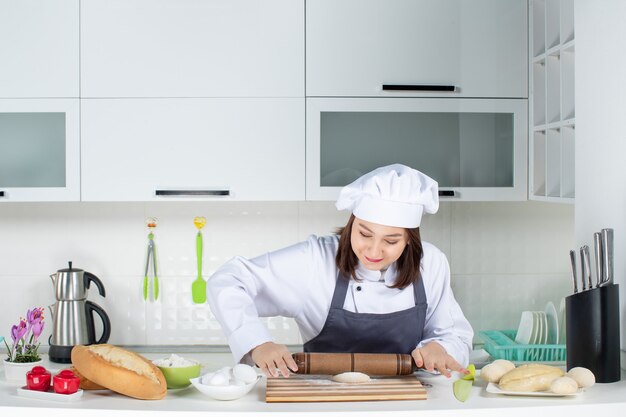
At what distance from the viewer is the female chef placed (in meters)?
1.92

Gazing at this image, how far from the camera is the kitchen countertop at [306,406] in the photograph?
1.46 m

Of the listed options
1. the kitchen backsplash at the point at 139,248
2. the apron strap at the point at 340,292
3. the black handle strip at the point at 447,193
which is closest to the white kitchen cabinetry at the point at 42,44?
the kitchen backsplash at the point at 139,248

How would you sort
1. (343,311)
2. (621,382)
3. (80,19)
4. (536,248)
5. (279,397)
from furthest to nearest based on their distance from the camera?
(536,248), (80,19), (343,311), (621,382), (279,397)

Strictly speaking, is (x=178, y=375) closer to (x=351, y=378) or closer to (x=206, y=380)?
(x=206, y=380)

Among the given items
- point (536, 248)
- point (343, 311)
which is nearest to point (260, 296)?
point (343, 311)

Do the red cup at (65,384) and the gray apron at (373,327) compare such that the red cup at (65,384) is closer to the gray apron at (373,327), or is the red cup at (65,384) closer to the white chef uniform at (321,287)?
the white chef uniform at (321,287)

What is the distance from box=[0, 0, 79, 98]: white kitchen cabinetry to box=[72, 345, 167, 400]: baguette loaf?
130 centimetres

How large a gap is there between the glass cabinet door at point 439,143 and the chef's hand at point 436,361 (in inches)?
40.2

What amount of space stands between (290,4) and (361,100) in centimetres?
40

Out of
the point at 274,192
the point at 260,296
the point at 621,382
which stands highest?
the point at 274,192

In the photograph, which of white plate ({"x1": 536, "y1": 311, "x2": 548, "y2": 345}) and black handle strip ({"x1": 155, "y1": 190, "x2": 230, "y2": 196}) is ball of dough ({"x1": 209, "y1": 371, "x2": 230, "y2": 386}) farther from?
white plate ({"x1": 536, "y1": 311, "x2": 548, "y2": 345})

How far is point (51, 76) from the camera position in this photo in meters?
2.62

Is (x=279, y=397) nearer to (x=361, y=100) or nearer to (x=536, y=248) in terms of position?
(x=361, y=100)

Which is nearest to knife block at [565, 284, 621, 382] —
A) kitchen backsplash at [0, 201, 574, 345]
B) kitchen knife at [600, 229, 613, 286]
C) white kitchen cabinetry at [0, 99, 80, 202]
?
kitchen knife at [600, 229, 613, 286]
